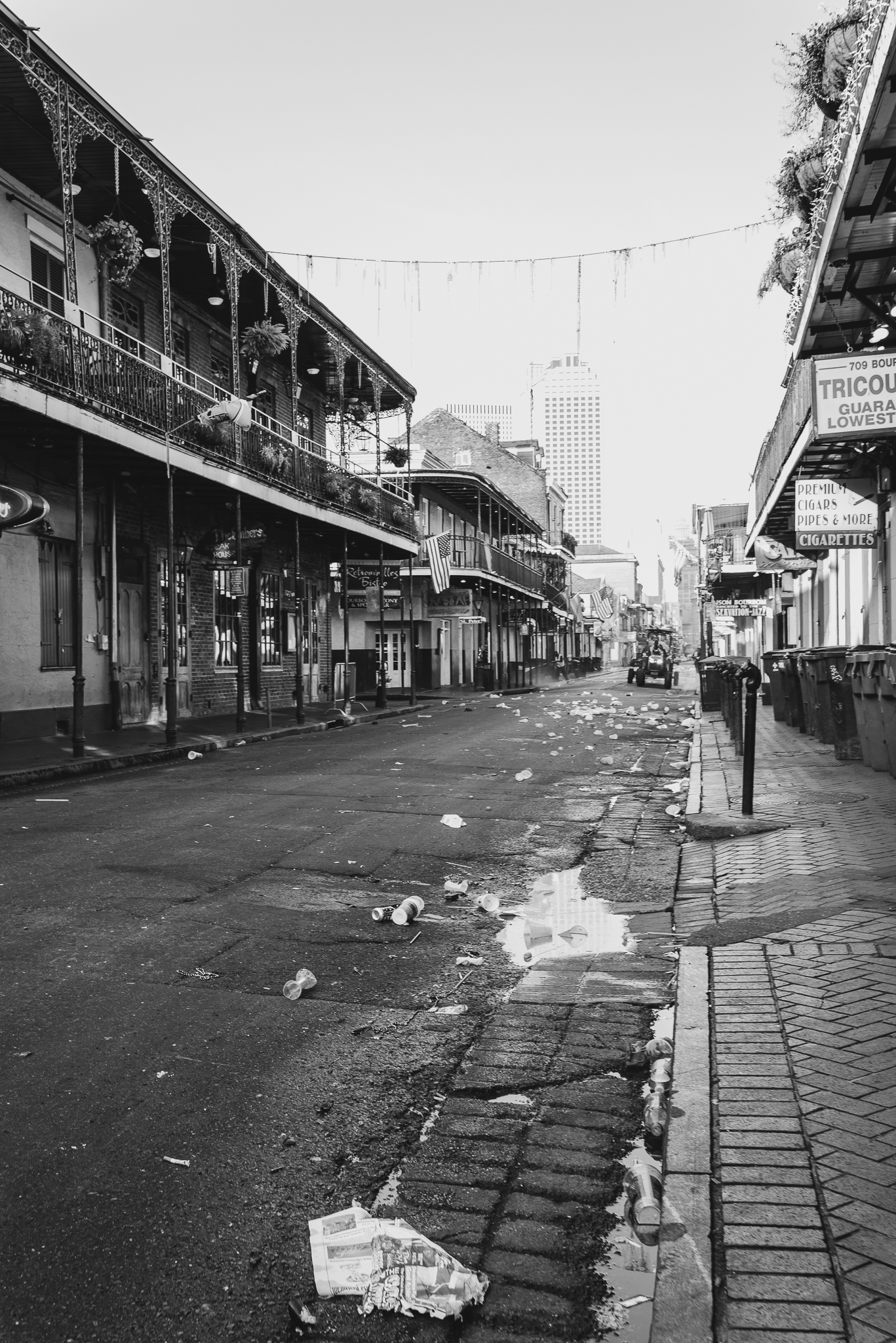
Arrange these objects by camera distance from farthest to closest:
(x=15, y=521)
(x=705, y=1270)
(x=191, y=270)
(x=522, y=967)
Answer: (x=191, y=270), (x=15, y=521), (x=522, y=967), (x=705, y=1270)

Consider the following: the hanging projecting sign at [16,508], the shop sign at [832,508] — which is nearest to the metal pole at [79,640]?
the hanging projecting sign at [16,508]

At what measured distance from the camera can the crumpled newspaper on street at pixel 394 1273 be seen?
2.19m

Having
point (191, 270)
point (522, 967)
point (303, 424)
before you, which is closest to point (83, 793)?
point (522, 967)

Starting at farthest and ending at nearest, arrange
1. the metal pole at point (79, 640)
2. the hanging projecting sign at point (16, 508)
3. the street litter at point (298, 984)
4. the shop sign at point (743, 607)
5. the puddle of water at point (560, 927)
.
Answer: the shop sign at point (743, 607) → the metal pole at point (79, 640) → the hanging projecting sign at point (16, 508) → the puddle of water at point (560, 927) → the street litter at point (298, 984)

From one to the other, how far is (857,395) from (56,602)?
37.8 ft

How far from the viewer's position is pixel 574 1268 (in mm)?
2320

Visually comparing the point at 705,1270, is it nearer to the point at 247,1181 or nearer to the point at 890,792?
the point at 247,1181

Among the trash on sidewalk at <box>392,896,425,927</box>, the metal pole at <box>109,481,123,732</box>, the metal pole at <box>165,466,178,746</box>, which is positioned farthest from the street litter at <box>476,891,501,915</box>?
the metal pole at <box>109,481,123,732</box>

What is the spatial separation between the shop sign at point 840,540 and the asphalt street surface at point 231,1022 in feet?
23.9

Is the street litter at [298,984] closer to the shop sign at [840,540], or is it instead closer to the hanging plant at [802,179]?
the hanging plant at [802,179]

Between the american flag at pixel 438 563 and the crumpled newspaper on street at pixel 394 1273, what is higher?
the american flag at pixel 438 563

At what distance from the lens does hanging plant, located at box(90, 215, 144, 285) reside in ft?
51.1

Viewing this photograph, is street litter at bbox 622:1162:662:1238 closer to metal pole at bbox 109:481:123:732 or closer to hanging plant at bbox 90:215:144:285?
metal pole at bbox 109:481:123:732

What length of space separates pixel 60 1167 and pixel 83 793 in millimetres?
7972
